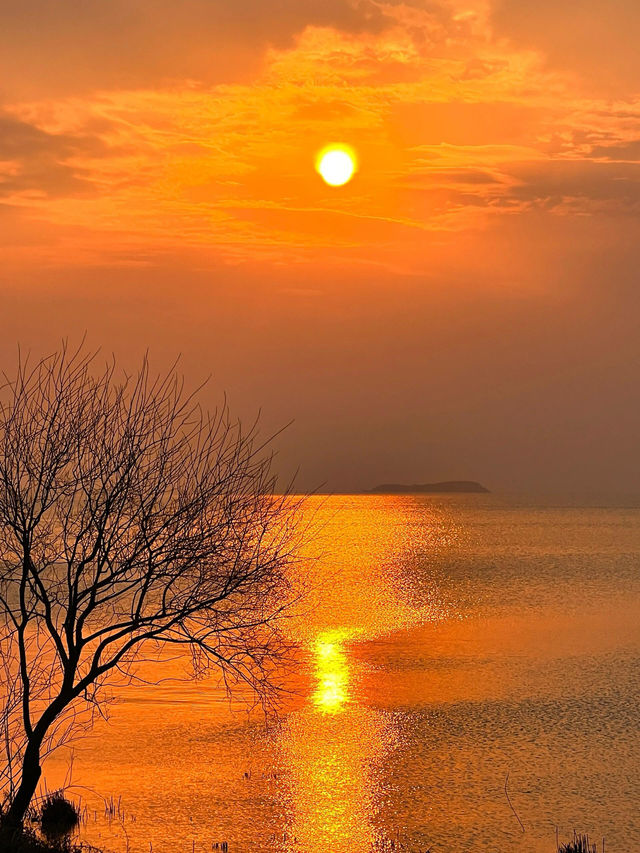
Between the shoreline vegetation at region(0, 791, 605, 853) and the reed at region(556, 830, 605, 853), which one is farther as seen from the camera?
the reed at region(556, 830, 605, 853)

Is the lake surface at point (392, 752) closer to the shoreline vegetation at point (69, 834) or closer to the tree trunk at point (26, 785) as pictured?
the shoreline vegetation at point (69, 834)

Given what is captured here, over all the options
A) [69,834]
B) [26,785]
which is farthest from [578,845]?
[26,785]

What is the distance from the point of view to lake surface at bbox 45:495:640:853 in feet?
68.6

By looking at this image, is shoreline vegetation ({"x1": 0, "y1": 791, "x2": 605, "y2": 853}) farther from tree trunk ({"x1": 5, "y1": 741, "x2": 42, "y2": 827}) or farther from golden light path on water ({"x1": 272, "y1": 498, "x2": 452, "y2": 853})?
golden light path on water ({"x1": 272, "y1": 498, "x2": 452, "y2": 853})

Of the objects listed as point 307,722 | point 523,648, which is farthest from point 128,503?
point 523,648

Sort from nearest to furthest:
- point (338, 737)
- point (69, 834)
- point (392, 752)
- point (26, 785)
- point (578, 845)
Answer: point (26, 785) → point (578, 845) → point (69, 834) → point (392, 752) → point (338, 737)

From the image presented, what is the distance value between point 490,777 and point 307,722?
736 cm

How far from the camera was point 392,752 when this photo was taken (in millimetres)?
27156

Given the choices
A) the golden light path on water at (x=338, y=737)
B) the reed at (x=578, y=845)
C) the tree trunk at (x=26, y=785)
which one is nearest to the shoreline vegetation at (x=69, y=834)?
the reed at (x=578, y=845)

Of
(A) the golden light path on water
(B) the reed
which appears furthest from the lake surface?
(B) the reed

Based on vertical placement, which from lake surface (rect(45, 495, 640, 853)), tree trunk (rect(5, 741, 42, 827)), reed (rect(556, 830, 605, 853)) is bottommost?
reed (rect(556, 830, 605, 853))

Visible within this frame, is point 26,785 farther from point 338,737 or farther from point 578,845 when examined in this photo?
point 338,737

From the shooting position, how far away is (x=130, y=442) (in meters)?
19.1

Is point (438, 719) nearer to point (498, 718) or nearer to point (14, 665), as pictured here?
point (498, 718)
